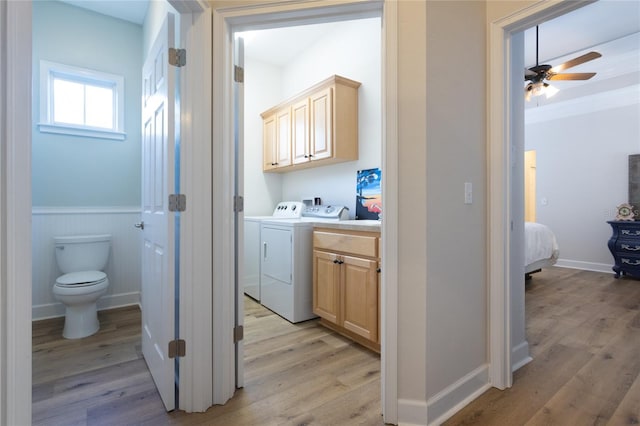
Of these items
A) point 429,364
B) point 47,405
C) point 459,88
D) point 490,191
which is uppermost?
point 459,88

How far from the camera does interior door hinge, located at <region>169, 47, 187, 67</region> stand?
4.96 ft

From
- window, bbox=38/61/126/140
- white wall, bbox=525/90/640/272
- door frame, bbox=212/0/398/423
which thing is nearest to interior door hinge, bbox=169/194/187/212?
door frame, bbox=212/0/398/423

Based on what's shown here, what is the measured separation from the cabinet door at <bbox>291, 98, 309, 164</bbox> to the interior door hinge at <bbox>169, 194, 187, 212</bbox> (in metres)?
1.90

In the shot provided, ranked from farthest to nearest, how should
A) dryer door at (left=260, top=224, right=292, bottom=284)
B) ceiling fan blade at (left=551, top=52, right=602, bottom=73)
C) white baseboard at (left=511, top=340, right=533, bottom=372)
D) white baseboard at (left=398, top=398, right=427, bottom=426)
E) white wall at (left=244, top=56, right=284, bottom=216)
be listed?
white wall at (left=244, top=56, right=284, bottom=216) < ceiling fan blade at (left=551, top=52, right=602, bottom=73) < dryer door at (left=260, top=224, right=292, bottom=284) < white baseboard at (left=511, top=340, right=533, bottom=372) < white baseboard at (left=398, top=398, right=427, bottom=426)

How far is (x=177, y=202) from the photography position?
1.49 meters

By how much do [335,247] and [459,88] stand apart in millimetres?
1370

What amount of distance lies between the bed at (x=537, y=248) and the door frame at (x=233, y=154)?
3.04 m

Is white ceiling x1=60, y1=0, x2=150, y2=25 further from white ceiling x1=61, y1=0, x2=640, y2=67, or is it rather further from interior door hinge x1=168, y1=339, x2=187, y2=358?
interior door hinge x1=168, y1=339, x2=187, y2=358

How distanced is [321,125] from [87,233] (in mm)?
2466

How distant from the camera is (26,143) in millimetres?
700

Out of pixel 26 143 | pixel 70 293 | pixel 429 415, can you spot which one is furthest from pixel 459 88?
pixel 70 293

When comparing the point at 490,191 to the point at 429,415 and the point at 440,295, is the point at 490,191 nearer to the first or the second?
the point at 440,295

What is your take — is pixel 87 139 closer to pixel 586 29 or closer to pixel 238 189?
pixel 238 189

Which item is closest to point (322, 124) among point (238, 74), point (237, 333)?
point (238, 74)
